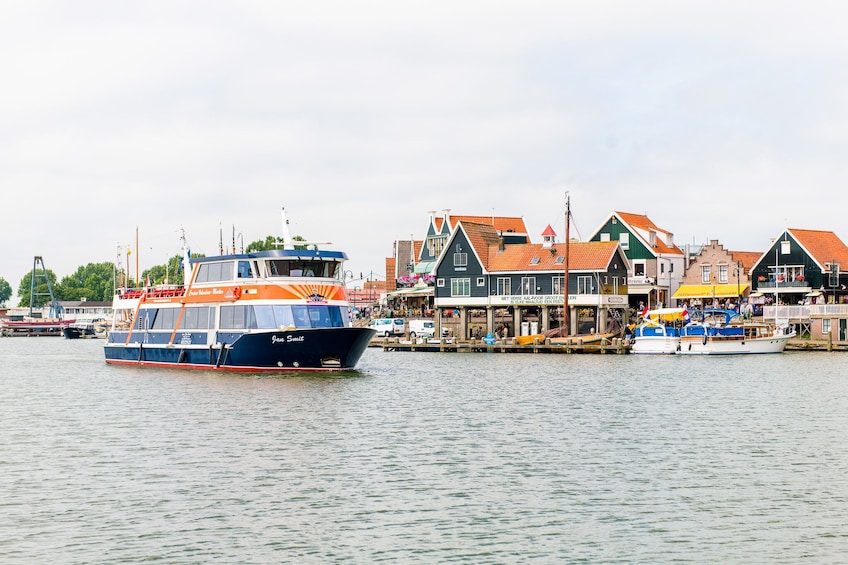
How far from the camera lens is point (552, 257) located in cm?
9831

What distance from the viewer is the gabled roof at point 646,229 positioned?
10800cm

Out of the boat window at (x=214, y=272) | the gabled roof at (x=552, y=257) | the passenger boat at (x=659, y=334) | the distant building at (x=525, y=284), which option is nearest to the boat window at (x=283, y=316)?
the boat window at (x=214, y=272)

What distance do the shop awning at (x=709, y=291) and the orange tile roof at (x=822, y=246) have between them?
6.94 m

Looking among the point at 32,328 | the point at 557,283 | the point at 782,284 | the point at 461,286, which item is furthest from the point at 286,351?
the point at 32,328

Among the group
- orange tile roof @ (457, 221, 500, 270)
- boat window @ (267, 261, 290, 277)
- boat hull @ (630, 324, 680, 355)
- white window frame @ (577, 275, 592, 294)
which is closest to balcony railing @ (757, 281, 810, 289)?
white window frame @ (577, 275, 592, 294)

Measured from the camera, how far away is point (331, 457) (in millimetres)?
30750

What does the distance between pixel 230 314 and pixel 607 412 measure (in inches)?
983

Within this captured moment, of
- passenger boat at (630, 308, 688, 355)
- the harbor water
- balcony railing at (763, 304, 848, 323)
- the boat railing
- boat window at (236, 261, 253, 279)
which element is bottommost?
the harbor water

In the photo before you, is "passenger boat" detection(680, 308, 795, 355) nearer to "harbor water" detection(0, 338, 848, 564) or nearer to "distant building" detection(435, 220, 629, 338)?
"distant building" detection(435, 220, 629, 338)

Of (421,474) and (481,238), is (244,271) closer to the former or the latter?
(421,474)

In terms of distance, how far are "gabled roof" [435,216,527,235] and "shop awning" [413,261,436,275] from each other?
15.5 ft

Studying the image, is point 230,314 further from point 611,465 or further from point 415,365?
point 611,465

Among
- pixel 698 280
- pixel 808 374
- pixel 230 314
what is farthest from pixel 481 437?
pixel 698 280

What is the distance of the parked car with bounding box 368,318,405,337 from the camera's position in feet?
367
